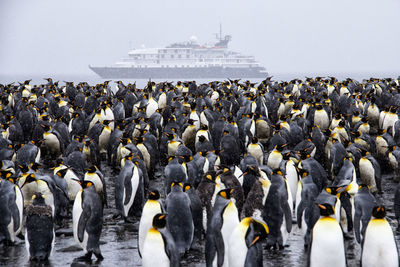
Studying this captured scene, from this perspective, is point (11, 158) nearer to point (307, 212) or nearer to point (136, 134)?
point (136, 134)

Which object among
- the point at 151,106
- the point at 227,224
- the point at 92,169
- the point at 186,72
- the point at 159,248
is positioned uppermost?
the point at 186,72

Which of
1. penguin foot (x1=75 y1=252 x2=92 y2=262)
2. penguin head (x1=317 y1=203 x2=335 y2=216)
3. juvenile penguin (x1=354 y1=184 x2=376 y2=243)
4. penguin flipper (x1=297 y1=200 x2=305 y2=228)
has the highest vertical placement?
penguin head (x1=317 y1=203 x2=335 y2=216)

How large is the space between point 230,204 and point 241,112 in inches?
355

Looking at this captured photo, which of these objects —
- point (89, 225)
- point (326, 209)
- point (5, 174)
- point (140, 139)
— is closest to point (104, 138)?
point (140, 139)

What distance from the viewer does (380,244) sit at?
499cm

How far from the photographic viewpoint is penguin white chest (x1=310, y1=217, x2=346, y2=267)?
4965 millimetres

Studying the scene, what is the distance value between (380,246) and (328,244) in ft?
1.73

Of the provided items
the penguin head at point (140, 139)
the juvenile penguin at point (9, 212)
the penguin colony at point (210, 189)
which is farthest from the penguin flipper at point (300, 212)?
the penguin head at point (140, 139)

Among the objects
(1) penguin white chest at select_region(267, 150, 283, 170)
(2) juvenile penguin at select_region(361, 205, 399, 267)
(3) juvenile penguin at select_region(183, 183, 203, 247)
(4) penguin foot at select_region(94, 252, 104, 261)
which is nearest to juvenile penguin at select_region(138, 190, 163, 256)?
(3) juvenile penguin at select_region(183, 183, 203, 247)

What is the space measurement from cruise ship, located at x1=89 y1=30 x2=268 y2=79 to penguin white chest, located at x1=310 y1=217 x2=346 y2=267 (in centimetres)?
7762

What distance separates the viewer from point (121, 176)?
24.7ft

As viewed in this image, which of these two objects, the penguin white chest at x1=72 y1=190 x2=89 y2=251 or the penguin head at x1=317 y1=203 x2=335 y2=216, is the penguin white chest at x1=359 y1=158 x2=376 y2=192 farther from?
the penguin white chest at x1=72 y1=190 x2=89 y2=251

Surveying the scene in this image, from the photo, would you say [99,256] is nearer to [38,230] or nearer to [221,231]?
[38,230]

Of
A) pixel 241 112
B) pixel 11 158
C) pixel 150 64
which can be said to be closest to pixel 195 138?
pixel 241 112
